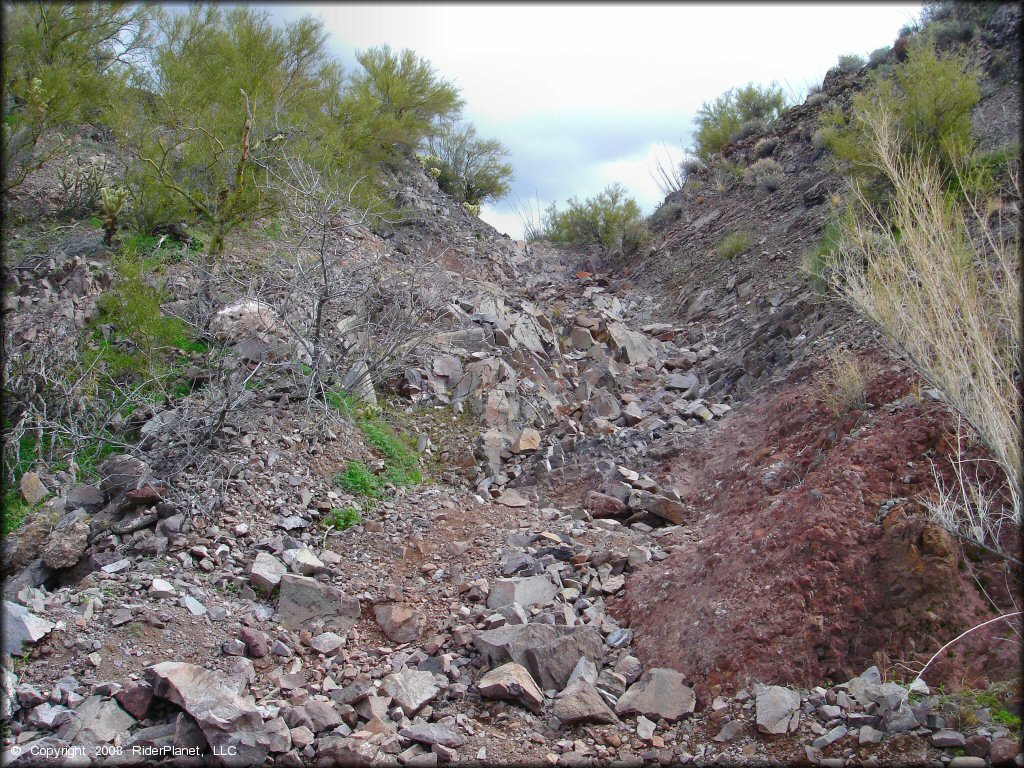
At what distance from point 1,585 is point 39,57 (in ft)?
25.5

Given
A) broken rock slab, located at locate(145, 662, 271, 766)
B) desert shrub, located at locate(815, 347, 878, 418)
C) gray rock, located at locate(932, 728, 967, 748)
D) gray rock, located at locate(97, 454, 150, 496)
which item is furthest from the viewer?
desert shrub, located at locate(815, 347, 878, 418)

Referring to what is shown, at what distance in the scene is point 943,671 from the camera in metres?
3.45

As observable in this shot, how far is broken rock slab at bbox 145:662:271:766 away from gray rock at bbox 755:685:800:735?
97.7 inches

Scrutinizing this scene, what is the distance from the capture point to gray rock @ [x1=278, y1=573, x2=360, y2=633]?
14.5 ft

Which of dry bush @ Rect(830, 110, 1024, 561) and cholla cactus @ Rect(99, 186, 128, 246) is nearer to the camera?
Result: dry bush @ Rect(830, 110, 1024, 561)

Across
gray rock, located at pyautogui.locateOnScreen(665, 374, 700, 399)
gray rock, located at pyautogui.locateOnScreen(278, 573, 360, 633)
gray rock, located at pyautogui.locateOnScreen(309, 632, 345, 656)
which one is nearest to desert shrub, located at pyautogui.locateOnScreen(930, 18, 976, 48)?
gray rock, located at pyautogui.locateOnScreen(665, 374, 700, 399)

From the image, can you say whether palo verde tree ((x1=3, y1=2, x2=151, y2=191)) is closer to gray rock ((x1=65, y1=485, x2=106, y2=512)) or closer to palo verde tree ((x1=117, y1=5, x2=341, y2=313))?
palo verde tree ((x1=117, y1=5, x2=341, y2=313))

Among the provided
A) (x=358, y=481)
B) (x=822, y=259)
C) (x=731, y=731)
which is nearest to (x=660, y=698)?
(x=731, y=731)

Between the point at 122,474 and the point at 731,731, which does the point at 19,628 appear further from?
the point at 731,731

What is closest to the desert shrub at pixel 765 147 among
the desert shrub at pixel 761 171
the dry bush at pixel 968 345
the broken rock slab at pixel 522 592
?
the desert shrub at pixel 761 171

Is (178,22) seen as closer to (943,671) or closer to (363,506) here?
(363,506)

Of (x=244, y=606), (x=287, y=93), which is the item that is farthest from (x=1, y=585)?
(x=287, y=93)

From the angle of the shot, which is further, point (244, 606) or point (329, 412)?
point (329, 412)

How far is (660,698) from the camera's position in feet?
12.2
